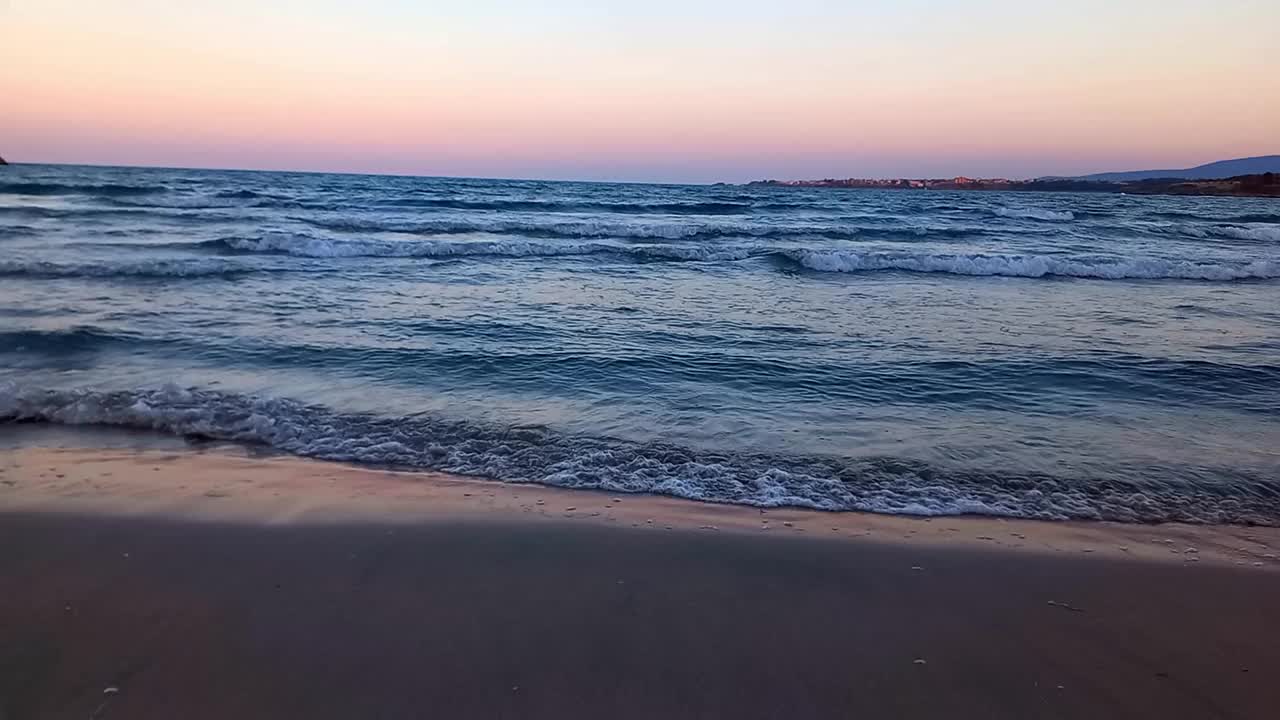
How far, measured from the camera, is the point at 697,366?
8945mm

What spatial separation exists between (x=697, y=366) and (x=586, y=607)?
5496 millimetres

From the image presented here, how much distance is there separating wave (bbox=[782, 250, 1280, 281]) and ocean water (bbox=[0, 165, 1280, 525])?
4.6 inches

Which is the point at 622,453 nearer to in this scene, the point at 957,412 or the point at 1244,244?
the point at 957,412

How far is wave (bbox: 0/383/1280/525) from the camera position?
17.2 ft

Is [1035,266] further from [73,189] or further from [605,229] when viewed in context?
[73,189]

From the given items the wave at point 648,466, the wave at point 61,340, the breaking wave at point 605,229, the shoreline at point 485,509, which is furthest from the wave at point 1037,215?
the wave at point 61,340

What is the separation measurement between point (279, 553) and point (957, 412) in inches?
245

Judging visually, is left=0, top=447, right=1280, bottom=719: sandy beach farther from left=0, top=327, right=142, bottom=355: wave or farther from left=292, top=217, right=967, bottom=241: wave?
left=292, top=217, right=967, bottom=241: wave

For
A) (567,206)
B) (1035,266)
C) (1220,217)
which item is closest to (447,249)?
(1035,266)

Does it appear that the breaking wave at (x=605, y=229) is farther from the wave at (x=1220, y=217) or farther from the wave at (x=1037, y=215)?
the wave at (x=1220, y=217)

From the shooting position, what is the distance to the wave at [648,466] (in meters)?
5.23

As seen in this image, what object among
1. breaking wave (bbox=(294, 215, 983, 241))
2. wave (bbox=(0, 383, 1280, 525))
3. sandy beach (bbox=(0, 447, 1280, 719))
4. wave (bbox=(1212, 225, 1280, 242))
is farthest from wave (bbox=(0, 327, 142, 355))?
wave (bbox=(1212, 225, 1280, 242))

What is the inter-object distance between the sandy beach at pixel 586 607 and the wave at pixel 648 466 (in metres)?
0.28

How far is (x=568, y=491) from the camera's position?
17.4 ft
